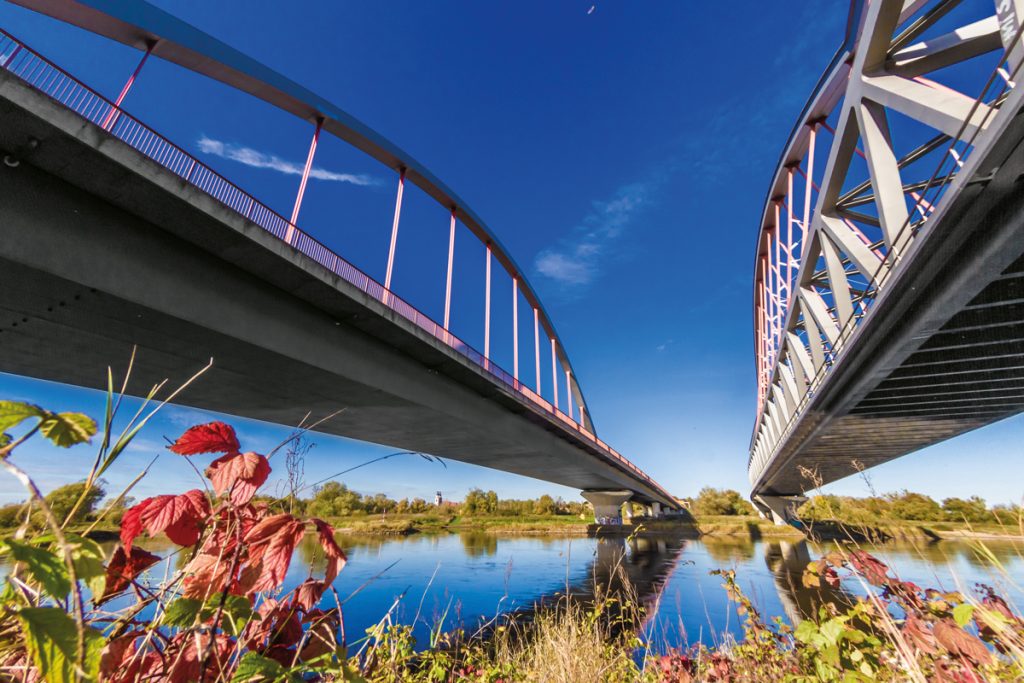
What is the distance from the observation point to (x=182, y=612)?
965mm

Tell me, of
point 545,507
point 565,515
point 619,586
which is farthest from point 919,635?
point 545,507

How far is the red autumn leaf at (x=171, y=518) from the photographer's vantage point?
1080 millimetres

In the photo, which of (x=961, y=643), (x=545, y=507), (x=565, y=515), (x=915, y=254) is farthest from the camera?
(x=545, y=507)

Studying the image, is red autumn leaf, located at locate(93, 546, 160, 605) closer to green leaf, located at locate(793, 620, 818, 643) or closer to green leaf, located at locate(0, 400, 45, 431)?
green leaf, located at locate(0, 400, 45, 431)

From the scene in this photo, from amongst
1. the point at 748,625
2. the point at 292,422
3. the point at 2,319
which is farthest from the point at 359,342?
the point at 748,625

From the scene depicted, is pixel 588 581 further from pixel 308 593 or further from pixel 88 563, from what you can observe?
pixel 88 563

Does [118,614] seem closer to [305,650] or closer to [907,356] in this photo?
[305,650]

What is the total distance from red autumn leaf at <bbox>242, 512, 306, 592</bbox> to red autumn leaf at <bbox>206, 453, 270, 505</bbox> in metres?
0.09

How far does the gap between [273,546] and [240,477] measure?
206 mm

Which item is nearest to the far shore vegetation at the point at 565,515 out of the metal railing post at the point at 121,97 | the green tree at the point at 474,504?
the green tree at the point at 474,504

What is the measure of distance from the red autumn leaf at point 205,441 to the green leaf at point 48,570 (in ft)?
1.90

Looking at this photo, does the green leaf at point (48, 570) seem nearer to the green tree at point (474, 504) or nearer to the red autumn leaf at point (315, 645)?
the red autumn leaf at point (315, 645)

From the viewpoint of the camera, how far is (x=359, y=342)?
1295cm

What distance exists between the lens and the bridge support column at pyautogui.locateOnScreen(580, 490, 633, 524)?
46.5 m
